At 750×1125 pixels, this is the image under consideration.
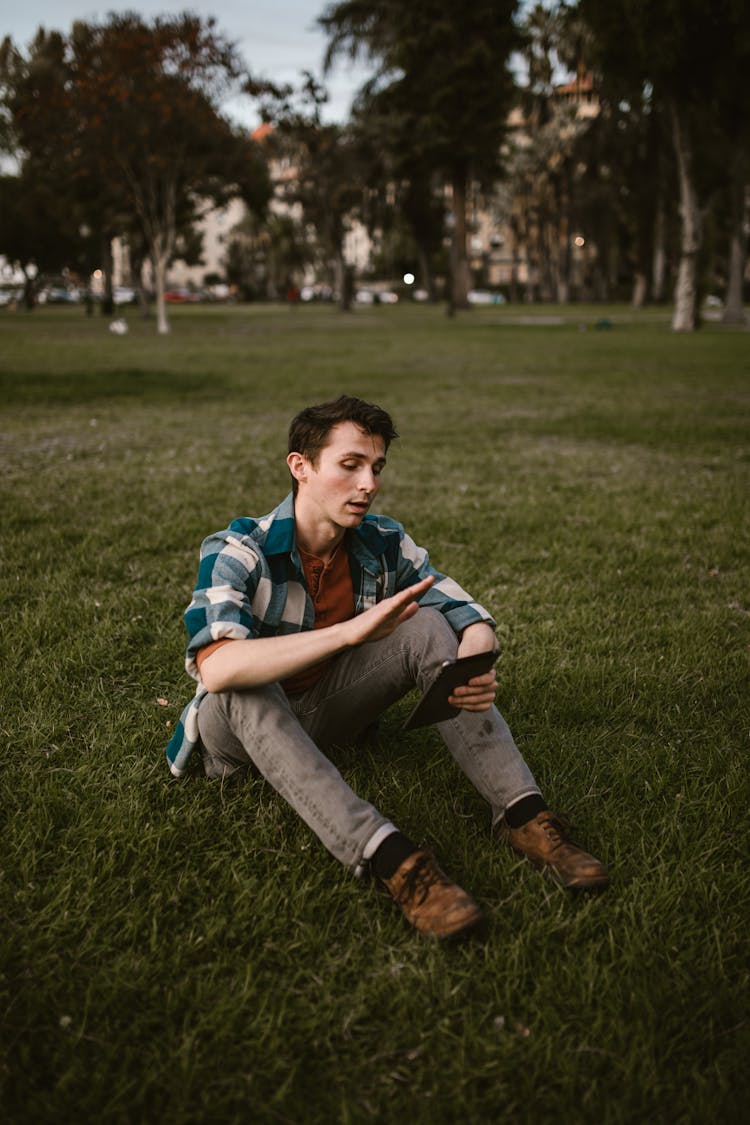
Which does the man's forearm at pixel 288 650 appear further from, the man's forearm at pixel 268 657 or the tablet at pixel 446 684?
the tablet at pixel 446 684

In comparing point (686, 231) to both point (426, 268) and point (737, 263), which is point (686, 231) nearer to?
point (737, 263)

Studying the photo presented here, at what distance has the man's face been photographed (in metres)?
2.54

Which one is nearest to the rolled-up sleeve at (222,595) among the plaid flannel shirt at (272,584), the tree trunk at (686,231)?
the plaid flannel shirt at (272,584)

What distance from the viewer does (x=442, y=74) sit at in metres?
35.4

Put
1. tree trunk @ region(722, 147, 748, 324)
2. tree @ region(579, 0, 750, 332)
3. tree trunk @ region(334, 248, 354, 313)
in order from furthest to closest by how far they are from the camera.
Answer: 1. tree trunk @ region(334, 248, 354, 313)
2. tree trunk @ region(722, 147, 748, 324)
3. tree @ region(579, 0, 750, 332)

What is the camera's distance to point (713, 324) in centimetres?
3111

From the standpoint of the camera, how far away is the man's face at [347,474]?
2545mm

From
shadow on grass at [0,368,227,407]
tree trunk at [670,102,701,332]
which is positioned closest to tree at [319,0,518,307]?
tree trunk at [670,102,701,332]

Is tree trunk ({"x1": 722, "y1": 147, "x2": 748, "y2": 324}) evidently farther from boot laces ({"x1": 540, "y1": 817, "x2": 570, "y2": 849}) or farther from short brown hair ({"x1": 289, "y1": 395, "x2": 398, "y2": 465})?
boot laces ({"x1": 540, "y1": 817, "x2": 570, "y2": 849})

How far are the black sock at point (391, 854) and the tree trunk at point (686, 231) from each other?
973 inches

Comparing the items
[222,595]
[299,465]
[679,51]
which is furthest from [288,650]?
[679,51]

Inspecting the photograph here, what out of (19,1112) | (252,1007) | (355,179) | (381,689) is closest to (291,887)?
(252,1007)

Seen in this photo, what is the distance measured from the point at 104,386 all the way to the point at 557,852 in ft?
41.1

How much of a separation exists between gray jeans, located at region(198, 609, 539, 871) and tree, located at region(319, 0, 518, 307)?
37990 millimetres
